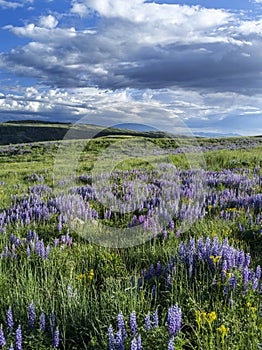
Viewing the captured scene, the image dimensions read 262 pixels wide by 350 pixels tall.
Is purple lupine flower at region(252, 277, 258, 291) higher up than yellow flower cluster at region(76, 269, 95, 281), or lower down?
higher up

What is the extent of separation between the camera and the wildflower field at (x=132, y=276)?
2762 mm

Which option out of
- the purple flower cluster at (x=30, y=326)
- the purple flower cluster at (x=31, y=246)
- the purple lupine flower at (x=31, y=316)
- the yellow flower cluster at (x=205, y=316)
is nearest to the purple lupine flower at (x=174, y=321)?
the yellow flower cluster at (x=205, y=316)

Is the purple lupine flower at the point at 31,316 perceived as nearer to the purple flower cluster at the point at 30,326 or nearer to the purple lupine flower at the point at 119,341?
the purple flower cluster at the point at 30,326

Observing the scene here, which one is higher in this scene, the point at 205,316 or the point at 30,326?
the point at 205,316

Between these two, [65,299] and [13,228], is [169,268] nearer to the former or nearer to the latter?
[65,299]

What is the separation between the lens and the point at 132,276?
3.75m

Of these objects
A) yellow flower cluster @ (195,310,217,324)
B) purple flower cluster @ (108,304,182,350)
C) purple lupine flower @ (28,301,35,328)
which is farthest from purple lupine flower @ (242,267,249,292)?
purple lupine flower @ (28,301,35,328)

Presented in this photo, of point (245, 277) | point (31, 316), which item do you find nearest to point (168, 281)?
point (245, 277)

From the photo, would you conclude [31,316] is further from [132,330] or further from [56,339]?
[132,330]

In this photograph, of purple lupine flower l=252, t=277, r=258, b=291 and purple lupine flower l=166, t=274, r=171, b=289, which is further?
purple lupine flower l=166, t=274, r=171, b=289

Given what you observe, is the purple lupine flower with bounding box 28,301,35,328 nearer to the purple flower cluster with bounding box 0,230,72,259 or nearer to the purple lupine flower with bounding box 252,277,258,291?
the purple flower cluster with bounding box 0,230,72,259

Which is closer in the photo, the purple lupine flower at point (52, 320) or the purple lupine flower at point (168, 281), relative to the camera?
the purple lupine flower at point (52, 320)

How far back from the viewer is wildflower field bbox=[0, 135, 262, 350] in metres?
2.76

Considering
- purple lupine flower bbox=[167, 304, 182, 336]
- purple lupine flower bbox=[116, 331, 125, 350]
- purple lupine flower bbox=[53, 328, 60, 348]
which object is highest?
purple lupine flower bbox=[167, 304, 182, 336]
